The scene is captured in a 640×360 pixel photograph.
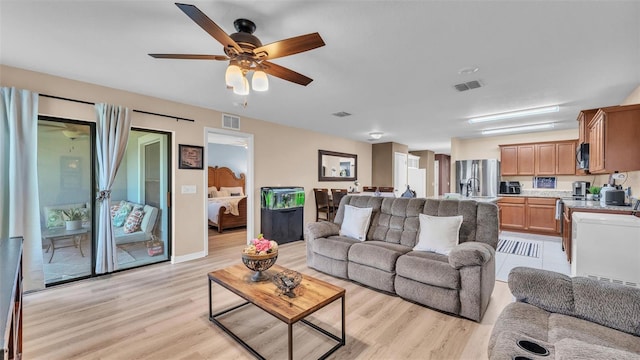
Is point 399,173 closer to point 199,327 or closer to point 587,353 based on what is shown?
point 199,327

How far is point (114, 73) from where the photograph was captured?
2895 millimetres

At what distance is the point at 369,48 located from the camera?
2.33 m

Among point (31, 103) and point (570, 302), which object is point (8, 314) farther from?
point (31, 103)

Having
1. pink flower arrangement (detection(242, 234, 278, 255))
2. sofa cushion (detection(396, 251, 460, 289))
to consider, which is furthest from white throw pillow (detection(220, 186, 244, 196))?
sofa cushion (detection(396, 251, 460, 289))

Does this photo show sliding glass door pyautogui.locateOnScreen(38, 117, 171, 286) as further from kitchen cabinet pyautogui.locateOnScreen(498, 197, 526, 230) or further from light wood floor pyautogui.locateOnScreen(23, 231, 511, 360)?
kitchen cabinet pyautogui.locateOnScreen(498, 197, 526, 230)

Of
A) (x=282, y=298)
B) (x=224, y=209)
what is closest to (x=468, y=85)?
(x=282, y=298)

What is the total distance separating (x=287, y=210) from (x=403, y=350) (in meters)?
3.65

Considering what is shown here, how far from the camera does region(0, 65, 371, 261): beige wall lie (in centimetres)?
299

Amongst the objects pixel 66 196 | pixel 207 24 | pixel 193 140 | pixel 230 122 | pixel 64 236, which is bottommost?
pixel 64 236

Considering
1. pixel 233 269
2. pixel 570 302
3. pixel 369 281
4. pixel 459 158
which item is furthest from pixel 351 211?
pixel 459 158

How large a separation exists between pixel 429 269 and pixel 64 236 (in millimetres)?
4267

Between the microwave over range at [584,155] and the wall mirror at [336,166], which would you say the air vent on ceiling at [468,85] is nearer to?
the microwave over range at [584,155]

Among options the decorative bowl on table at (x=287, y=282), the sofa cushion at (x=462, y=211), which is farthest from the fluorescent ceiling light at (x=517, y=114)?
the decorative bowl on table at (x=287, y=282)

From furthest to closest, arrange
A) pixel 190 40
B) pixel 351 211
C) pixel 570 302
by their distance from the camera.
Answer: pixel 351 211 → pixel 190 40 → pixel 570 302
